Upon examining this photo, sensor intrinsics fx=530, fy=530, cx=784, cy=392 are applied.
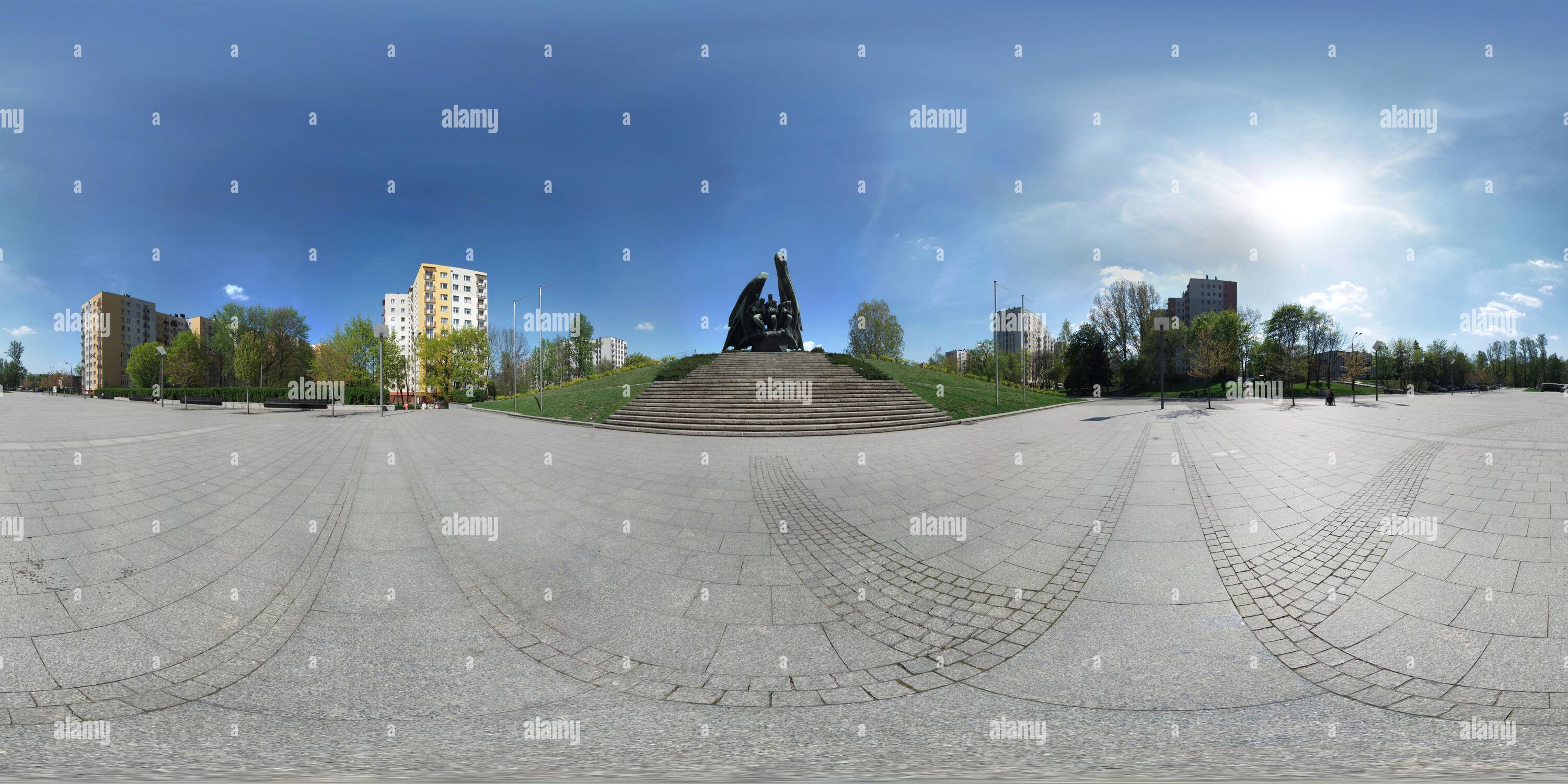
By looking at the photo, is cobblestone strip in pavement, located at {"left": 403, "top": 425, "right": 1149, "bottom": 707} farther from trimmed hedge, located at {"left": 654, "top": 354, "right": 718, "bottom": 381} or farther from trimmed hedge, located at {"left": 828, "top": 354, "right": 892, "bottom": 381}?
trimmed hedge, located at {"left": 828, "top": 354, "right": 892, "bottom": 381}

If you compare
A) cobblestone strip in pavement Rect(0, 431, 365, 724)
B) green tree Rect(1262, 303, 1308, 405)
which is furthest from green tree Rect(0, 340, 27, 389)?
green tree Rect(1262, 303, 1308, 405)

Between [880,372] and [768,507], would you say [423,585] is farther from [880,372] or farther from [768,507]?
[880,372]

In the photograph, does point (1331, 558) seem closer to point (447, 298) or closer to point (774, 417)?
point (774, 417)

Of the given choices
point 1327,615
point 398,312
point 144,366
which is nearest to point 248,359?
point 144,366

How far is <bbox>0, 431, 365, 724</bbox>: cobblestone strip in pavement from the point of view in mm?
2527

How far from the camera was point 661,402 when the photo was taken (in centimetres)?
1806

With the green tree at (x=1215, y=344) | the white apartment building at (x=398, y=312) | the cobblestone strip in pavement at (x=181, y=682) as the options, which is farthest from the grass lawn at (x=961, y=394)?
the white apartment building at (x=398, y=312)

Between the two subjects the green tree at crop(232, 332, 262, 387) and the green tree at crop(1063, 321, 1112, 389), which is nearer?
the green tree at crop(232, 332, 262, 387)

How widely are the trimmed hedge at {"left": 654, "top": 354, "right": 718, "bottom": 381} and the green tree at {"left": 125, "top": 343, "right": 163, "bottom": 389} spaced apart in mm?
34392

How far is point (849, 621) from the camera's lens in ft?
10.5

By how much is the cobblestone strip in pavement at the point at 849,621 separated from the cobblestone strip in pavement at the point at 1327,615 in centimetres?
91

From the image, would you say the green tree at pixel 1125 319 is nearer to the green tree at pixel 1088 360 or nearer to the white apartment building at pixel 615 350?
the green tree at pixel 1088 360

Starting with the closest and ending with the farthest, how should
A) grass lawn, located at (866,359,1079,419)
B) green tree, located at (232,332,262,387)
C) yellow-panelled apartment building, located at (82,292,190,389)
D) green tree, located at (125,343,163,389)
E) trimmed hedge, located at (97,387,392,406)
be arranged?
grass lawn, located at (866,359,1079,419) < trimmed hedge, located at (97,387,392,406) < green tree, located at (232,332,262,387) < green tree, located at (125,343,163,389) < yellow-panelled apartment building, located at (82,292,190,389)

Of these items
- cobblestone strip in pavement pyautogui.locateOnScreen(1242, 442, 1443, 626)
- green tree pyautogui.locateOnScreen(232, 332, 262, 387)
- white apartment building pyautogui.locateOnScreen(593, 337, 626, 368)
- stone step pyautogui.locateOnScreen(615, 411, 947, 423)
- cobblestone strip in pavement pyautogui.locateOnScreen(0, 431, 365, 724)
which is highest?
white apartment building pyautogui.locateOnScreen(593, 337, 626, 368)
